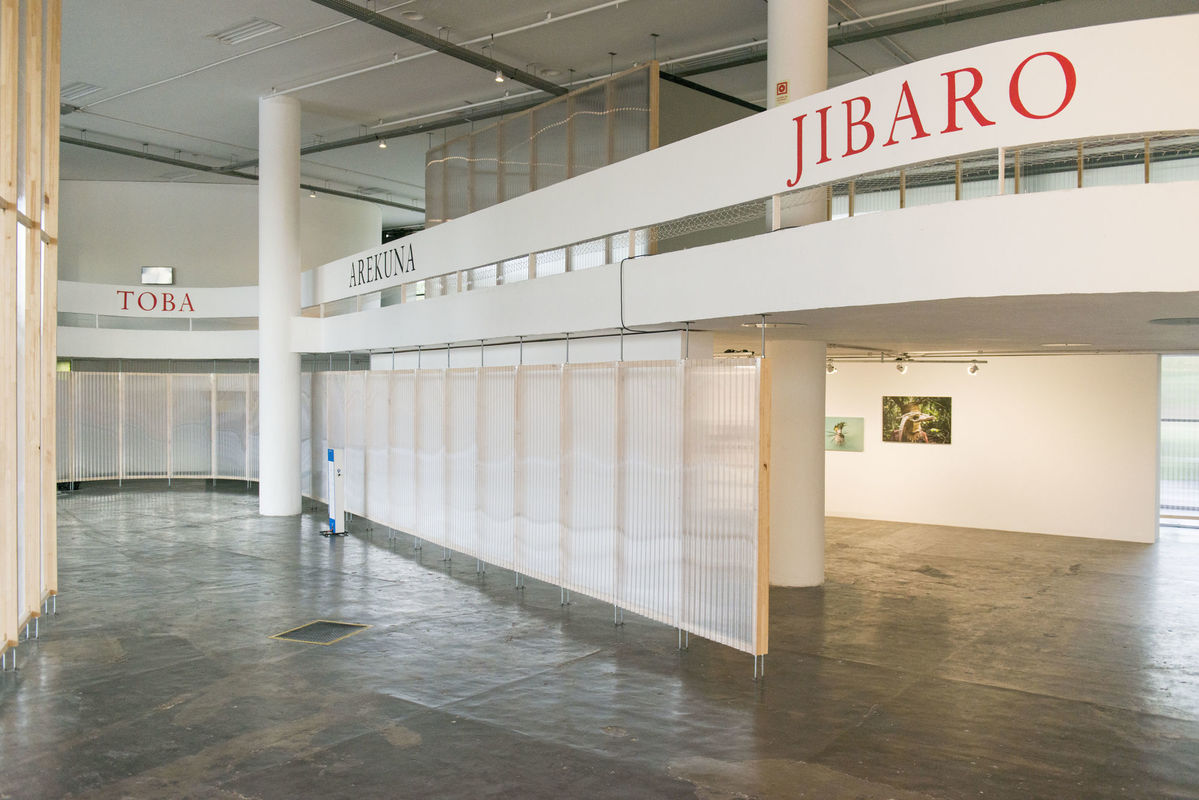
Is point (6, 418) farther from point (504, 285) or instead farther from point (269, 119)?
point (269, 119)

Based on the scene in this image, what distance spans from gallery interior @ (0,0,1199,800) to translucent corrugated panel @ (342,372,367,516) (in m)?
0.10

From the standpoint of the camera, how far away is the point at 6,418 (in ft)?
26.7

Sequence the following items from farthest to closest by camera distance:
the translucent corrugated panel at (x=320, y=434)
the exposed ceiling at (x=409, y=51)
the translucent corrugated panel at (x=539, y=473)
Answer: the translucent corrugated panel at (x=320, y=434)
the exposed ceiling at (x=409, y=51)
the translucent corrugated panel at (x=539, y=473)

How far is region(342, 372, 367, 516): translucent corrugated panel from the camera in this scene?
54.9 feet

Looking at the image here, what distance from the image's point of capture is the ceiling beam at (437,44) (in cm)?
1366

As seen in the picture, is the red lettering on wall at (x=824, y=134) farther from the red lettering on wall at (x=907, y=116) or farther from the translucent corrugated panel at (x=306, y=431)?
the translucent corrugated panel at (x=306, y=431)

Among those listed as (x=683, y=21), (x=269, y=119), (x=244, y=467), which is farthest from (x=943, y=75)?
(x=244, y=467)

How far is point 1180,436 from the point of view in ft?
62.2

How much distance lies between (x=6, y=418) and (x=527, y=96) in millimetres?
12951

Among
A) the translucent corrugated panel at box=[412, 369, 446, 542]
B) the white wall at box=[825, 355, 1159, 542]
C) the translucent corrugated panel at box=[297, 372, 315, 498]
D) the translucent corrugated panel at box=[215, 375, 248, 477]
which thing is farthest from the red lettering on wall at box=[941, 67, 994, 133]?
the translucent corrugated panel at box=[215, 375, 248, 477]

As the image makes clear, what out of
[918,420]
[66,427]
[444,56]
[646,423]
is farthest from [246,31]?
[918,420]

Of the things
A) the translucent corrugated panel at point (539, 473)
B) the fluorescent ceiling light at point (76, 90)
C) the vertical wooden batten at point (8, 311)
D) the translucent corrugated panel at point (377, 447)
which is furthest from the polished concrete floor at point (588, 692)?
the fluorescent ceiling light at point (76, 90)

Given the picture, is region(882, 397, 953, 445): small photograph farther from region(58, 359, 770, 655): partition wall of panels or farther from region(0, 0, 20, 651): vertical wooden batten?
region(0, 0, 20, 651): vertical wooden batten

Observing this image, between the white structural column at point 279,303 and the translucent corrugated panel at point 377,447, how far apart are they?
127 inches
